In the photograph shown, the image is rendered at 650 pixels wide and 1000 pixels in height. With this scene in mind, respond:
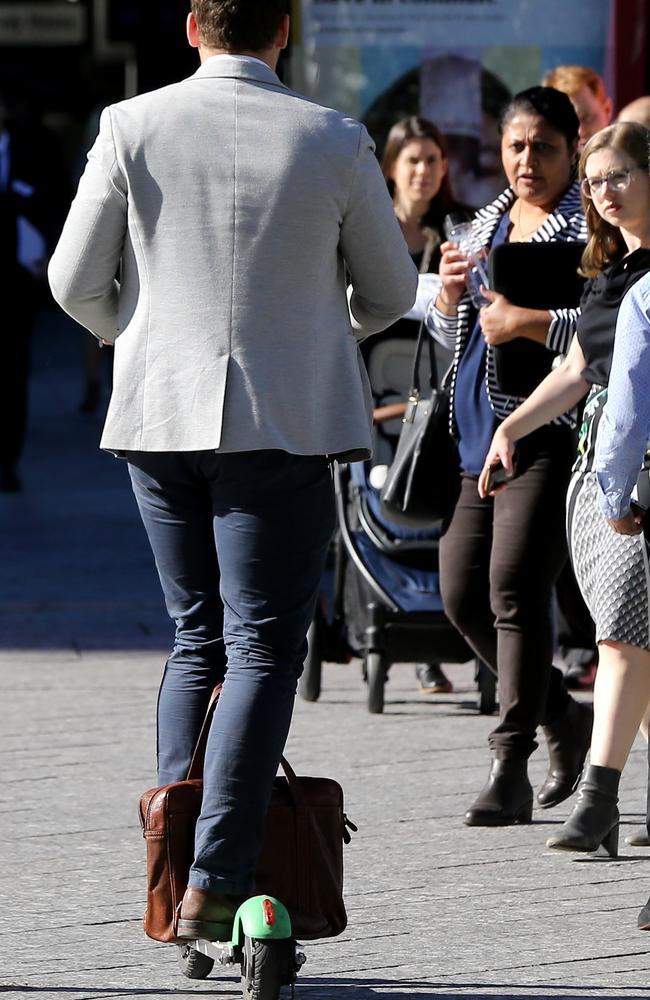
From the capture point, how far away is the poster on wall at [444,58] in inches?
356

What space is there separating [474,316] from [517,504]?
0.58m

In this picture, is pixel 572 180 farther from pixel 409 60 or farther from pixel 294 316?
pixel 409 60

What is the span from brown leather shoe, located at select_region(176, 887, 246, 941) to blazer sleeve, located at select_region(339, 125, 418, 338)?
3.77 ft

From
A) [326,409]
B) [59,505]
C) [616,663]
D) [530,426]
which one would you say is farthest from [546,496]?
[59,505]

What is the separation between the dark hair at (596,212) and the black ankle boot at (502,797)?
50.4 inches

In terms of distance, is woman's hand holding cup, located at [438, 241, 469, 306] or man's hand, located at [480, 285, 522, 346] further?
woman's hand holding cup, located at [438, 241, 469, 306]

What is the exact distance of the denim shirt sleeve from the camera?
A: 411 cm

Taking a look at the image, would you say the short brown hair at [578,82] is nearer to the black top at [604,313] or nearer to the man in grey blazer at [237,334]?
the black top at [604,313]

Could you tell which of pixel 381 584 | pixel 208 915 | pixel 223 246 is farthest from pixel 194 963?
pixel 381 584

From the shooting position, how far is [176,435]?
12.1 feet

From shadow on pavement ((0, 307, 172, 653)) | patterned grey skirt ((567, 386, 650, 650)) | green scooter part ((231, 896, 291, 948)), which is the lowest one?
shadow on pavement ((0, 307, 172, 653))

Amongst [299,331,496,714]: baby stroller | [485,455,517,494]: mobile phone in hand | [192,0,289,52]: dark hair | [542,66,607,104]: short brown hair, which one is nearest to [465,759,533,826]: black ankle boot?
[485,455,517,494]: mobile phone in hand

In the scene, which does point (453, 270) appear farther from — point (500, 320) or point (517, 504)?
point (517, 504)

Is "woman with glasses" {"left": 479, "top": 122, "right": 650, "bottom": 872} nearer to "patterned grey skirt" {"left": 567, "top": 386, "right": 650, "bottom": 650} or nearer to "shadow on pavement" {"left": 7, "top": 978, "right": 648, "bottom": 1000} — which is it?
"patterned grey skirt" {"left": 567, "top": 386, "right": 650, "bottom": 650}
